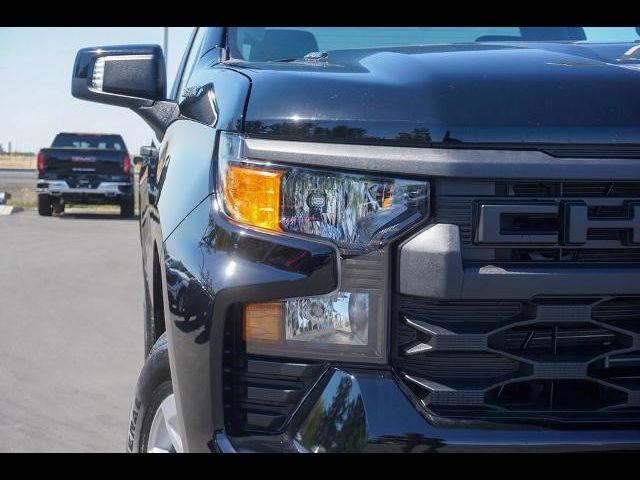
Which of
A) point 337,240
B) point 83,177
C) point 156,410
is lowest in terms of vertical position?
point 83,177

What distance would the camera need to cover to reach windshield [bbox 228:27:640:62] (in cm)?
282

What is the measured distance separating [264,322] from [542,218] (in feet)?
1.99

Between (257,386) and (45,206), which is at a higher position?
(257,386)

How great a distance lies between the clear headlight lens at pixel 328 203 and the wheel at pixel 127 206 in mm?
16345

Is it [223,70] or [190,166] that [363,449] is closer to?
[190,166]

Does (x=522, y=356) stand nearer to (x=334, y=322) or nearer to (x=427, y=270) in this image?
(x=427, y=270)

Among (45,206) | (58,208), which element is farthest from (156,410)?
(58,208)

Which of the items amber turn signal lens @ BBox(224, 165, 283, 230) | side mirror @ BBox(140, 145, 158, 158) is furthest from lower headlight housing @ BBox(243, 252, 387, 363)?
side mirror @ BBox(140, 145, 158, 158)

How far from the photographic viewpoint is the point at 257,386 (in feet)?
5.79

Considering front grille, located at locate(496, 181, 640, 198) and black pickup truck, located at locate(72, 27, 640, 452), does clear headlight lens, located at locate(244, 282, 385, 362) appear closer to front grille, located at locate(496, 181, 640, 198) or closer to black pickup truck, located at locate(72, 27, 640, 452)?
black pickup truck, located at locate(72, 27, 640, 452)

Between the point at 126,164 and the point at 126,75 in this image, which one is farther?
the point at 126,164
